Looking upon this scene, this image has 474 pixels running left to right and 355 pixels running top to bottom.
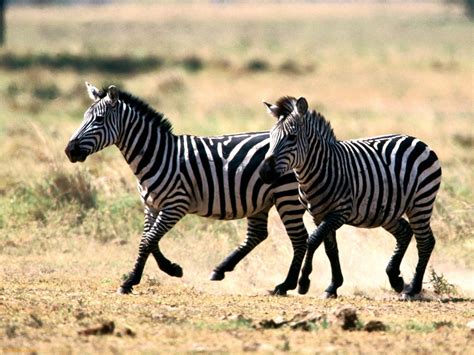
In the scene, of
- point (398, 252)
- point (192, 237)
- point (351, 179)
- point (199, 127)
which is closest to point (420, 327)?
point (351, 179)

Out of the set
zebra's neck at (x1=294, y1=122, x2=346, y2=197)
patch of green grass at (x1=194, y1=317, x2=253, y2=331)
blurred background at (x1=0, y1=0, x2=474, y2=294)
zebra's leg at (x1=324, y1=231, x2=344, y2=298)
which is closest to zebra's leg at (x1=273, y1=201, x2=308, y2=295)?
zebra's leg at (x1=324, y1=231, x2=344, y2=298)

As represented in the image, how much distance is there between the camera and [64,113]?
2583 cm

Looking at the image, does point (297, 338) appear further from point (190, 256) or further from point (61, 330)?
point (190, 256)

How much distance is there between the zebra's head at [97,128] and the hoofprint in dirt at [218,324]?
4.56 feet

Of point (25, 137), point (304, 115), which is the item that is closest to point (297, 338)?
point (304, 115)

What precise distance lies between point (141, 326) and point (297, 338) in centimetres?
121

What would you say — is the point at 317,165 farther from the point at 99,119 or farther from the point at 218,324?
the point at 218,324

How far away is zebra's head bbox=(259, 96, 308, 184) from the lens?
1045 centimetres

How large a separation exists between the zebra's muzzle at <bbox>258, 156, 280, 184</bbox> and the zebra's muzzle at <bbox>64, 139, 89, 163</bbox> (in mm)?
1869

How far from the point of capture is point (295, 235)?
1153 centimetres

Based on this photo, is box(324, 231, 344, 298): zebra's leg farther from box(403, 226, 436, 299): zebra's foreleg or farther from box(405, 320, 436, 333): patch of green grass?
box(405, 320, 436, 333): patch of green grass

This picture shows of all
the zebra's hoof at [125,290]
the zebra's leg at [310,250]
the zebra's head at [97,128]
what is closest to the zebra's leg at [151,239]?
the zebra's hoof at [125,290]

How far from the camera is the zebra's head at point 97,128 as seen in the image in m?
11.1

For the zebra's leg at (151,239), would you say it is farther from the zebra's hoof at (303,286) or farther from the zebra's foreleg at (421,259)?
the zebra's foreleg at (421,259)
